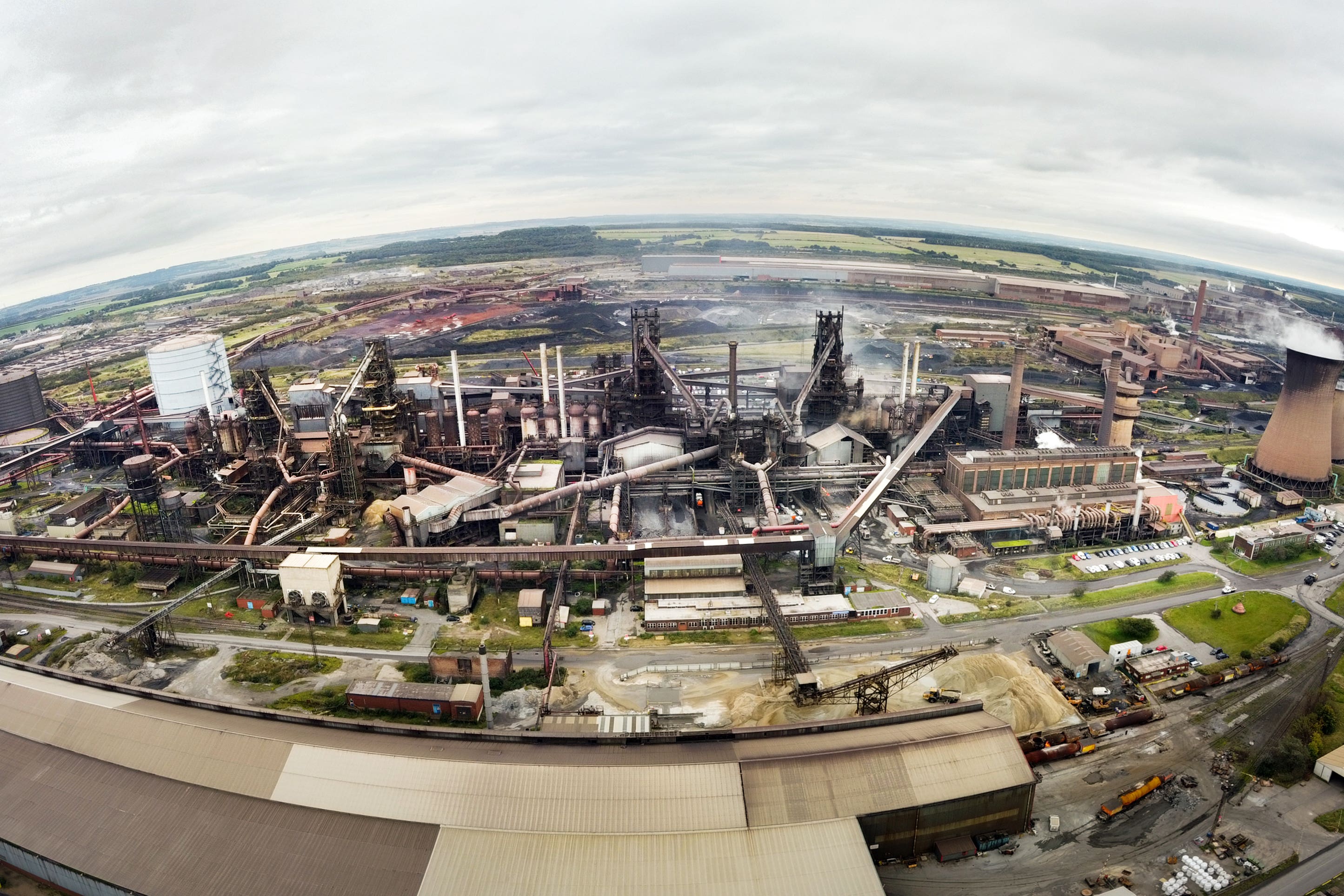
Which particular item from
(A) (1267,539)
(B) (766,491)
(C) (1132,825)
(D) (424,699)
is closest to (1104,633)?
(C) (1132,825)

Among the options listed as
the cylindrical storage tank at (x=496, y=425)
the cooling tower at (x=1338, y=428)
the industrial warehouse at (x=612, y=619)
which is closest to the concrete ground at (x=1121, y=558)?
the industrial warehouse at (x=612, y=619)

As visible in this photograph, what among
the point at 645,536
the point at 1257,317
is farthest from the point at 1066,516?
the point at 1257,317

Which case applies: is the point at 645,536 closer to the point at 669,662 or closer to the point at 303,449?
the point at 669,662

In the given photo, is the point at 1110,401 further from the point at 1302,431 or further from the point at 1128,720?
the point at 1128,720

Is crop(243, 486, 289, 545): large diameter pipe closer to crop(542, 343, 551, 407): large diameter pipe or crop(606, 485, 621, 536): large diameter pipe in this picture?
crop(542, 343, 551, 407): large diameter pipe

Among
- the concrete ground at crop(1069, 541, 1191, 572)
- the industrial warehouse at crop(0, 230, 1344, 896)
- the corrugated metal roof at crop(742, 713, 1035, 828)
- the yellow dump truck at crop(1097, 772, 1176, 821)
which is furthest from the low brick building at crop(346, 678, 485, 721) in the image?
the concrete ground at crop(1069, 541, 1191, 572)

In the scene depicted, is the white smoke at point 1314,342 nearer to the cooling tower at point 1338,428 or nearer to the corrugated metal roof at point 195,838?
the cooling tower at point 1338,428
